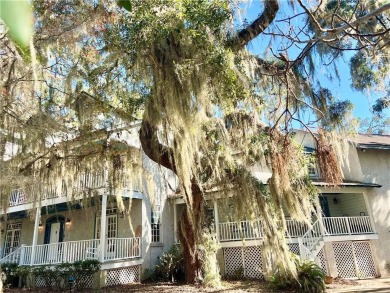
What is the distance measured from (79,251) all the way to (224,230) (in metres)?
6.12

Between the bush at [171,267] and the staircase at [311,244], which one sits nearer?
the staircase at [311,244]

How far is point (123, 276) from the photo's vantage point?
13.4 m

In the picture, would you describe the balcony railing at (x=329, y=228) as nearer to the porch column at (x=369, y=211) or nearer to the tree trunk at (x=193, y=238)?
the porch column at (x=369, y=211)

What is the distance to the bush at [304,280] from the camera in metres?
9.59

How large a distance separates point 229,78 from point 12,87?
431 centimetres

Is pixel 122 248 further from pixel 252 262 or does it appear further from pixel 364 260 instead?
pixel 364 260

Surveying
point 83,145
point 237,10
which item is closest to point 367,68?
point 237,10

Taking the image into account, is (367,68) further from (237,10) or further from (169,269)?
(169,269)

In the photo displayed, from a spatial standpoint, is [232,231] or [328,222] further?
[232,231]

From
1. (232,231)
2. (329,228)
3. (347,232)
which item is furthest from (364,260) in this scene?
(232,231)

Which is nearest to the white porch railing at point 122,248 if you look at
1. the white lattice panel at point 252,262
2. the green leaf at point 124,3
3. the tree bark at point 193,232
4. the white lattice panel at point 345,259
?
the tree bark at point 193,232

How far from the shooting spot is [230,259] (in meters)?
14.4

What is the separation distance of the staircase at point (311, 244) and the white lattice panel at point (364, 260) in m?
1.65

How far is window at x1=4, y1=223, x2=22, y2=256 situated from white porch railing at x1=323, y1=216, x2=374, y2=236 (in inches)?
617
